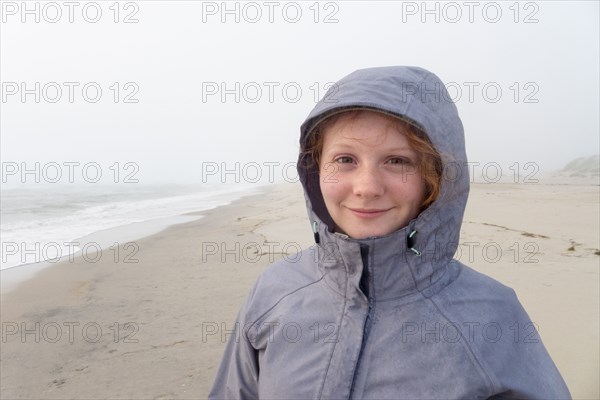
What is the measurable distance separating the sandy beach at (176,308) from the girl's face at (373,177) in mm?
2368

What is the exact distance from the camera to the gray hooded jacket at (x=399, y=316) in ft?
4.07

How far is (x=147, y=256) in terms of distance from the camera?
8.24 m

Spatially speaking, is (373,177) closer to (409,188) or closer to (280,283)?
(409,188)

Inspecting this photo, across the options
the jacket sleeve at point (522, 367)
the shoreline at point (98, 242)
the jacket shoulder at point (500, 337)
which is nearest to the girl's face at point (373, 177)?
the jacket shoulder at point (500, 337)

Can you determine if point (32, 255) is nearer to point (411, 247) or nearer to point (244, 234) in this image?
point (244, 234)

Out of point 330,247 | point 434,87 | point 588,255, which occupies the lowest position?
point 588,255

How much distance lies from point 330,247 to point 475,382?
593 millimetres

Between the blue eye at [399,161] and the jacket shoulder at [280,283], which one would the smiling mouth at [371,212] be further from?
the jacket shoulder at [280,283]

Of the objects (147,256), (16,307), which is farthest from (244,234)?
(16,307)

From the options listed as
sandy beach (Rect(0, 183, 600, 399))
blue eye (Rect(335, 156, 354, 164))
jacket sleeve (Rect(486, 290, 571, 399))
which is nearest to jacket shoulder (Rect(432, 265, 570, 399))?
jacket sleeve (Rect(486, 290, 571, 399))

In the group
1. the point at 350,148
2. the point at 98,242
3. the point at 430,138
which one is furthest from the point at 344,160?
the point at 98,242

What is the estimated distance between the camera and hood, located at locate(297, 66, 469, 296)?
1371 mm

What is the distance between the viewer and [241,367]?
1.60 m

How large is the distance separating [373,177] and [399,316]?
17.4 inches
